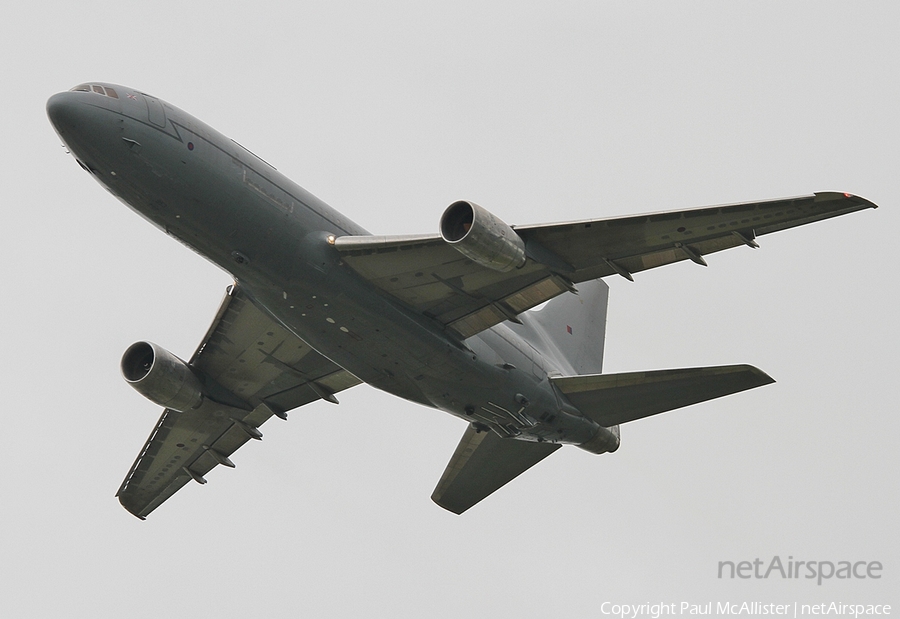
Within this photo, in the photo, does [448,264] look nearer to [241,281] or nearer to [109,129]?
[241,281]

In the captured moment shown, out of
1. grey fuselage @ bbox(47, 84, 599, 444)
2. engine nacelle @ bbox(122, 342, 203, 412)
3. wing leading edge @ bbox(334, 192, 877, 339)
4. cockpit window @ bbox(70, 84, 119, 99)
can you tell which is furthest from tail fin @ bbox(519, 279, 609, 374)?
cockpit window @ bbox(70, 84, 119, 99)

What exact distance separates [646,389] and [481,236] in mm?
9594

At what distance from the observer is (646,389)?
3456 centimetres

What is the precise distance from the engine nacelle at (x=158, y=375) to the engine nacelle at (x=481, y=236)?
486 inches

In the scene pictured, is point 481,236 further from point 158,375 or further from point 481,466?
point 158,375

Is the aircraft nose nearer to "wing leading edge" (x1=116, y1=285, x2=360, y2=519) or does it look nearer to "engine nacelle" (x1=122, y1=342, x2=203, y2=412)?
"wing leading edge" (x1=116, y1=285, x2=360, y2=519)

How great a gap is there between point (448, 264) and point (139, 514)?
17.2m

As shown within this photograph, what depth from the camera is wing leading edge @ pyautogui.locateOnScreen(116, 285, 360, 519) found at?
36.1 metres

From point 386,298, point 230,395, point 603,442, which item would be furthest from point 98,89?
point 603,442

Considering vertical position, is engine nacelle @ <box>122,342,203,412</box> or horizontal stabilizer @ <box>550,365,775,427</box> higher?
horizontal stabilizer @ <box>550,365,775,427</box>

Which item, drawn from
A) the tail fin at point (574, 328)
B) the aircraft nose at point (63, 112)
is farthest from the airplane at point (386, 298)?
the tail fin at point (574, 328)

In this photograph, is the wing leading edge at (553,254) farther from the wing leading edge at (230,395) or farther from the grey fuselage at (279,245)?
the wing leading edge at (230,395)

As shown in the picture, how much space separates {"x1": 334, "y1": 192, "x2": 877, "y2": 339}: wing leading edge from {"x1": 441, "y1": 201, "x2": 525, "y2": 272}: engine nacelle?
1004mm

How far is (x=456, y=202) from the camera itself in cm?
2789
